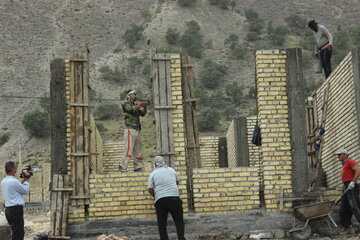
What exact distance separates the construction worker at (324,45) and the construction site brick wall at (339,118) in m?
0.55

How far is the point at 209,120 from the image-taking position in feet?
194

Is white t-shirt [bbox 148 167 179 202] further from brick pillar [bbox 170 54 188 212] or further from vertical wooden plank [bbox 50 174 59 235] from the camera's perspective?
vertical wooden plank [bbox 50 174 59 235]

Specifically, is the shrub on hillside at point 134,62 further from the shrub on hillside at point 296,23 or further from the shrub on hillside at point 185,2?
the shrub on hillside at point 296,23

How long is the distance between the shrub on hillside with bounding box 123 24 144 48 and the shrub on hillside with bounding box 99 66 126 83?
8.45 meters

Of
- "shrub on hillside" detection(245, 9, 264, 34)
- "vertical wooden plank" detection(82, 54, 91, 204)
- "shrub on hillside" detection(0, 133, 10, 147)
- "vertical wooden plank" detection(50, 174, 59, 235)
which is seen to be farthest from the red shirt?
"shrub on hillside" detection(245, 9, 264, 34)

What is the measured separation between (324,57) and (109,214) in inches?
241

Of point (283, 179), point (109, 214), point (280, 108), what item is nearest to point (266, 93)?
point (280, 108)

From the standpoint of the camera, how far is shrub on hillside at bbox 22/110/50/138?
2463 inches

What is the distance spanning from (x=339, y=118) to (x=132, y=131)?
13.2ft

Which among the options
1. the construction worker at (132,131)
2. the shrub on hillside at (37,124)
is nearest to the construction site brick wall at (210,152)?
the construction worker at (132,131)

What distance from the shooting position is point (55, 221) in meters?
10.1

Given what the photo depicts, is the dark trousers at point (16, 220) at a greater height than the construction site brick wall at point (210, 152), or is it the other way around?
the construction site brick wall at point (210, 152)

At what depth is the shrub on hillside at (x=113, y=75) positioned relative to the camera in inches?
2975

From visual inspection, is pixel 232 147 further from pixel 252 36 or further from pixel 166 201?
pixel 252 36
